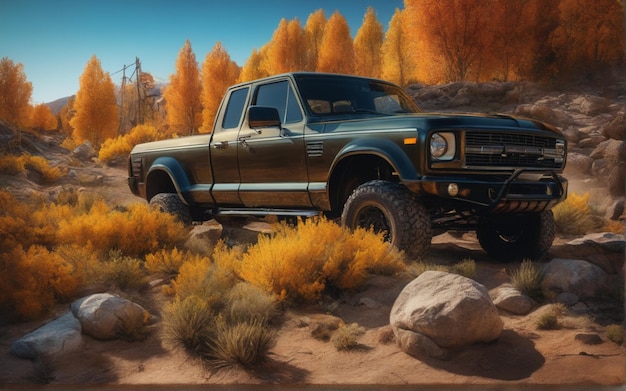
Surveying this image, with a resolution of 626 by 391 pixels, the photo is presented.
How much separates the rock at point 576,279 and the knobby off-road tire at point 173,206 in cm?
443

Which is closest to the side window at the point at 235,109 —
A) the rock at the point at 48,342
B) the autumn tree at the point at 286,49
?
the autumn tree at the point at 286,49

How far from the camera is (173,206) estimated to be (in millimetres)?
7332

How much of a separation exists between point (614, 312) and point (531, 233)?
1712 mm

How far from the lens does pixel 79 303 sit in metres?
4.37

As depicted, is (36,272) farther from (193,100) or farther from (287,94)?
(193,100)

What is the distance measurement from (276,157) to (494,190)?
7.61 ft

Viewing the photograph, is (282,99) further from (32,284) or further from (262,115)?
(32,284)

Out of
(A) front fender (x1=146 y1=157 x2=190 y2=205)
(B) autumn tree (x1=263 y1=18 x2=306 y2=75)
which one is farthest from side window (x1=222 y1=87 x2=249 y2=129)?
(A) front fender (x1=146 y1=157 x2=190 y2=205)

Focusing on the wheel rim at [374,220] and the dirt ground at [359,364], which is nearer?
the dirt ground at [359,364]

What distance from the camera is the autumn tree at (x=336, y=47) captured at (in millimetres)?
5645

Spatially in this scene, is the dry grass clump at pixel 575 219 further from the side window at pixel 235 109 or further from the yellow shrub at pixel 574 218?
the side window at pixel 235 109

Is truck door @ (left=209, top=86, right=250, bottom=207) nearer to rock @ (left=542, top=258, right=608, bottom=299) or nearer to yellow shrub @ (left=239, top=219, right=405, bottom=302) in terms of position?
yellow shrub @ (left=239, top=219, right=405, bottom=302)

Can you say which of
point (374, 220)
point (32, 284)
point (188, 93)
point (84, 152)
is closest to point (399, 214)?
point (374, 220)

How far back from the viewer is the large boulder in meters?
3.61
